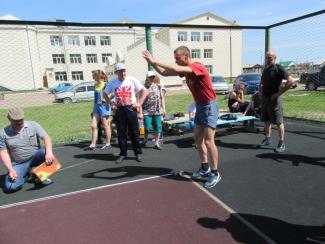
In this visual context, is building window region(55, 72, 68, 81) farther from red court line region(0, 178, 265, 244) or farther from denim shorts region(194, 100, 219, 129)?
denim shorts region(194, 100, 219, 129)

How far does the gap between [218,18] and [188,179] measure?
178 feet

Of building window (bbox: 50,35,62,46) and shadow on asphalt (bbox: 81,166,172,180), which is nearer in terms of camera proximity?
shadow on asphalt (bbox: 81,166,172,180)

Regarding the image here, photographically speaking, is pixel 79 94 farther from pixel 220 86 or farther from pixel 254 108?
pixel 254 108

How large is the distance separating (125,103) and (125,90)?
0.24m

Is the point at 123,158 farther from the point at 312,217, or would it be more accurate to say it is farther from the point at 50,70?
the point at 50,70

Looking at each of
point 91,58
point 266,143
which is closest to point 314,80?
point 266,143

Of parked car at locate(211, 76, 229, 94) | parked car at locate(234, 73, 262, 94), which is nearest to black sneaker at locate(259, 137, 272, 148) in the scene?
parked car at locate(234, 73, 262, 94)

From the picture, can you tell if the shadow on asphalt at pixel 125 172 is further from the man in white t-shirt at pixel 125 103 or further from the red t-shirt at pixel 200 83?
the red t-shirt at pixel 200 83

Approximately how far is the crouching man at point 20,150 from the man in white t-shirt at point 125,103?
4.48ft

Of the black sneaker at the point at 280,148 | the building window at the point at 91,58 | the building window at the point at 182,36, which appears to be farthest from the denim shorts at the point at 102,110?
the building window at the point at 91,58

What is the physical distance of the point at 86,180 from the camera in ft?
15.9

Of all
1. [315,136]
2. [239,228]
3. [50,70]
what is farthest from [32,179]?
[50,70]

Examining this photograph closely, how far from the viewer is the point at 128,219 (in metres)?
3.47

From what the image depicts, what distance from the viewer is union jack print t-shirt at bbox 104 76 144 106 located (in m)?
5.50
